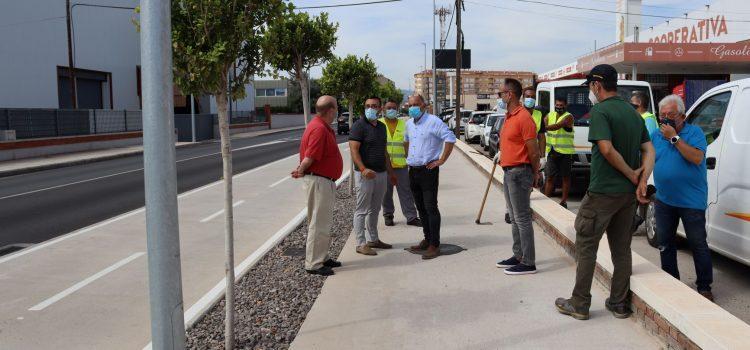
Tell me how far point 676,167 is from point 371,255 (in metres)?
3.23

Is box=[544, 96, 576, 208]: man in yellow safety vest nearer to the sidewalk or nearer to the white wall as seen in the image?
the sidewalk

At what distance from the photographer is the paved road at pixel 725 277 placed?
17.3ft

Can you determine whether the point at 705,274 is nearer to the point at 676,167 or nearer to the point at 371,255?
the point at 676,167

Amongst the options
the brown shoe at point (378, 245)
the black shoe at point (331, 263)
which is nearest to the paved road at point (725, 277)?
the brown shoe at point (378, 245)

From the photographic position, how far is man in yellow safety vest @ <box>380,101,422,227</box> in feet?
26.9

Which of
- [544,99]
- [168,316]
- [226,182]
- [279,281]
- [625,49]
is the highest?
[625,49]

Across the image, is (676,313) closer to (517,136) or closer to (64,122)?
(517,136)

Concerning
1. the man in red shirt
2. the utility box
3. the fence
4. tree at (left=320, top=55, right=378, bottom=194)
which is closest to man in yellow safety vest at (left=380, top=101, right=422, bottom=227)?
the man in red shirt

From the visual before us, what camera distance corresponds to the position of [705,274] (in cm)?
516

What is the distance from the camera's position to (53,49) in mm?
33125

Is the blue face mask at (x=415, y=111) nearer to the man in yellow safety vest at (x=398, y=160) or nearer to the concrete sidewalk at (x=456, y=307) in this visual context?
the man in yellow safety vest at (x=398, y=160)

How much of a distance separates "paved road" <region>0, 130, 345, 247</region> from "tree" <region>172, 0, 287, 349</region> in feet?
17.3

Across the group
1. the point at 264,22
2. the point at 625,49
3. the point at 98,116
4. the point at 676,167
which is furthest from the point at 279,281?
the point at 98,116

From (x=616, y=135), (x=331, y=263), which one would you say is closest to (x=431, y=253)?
(x=331, y=263)
